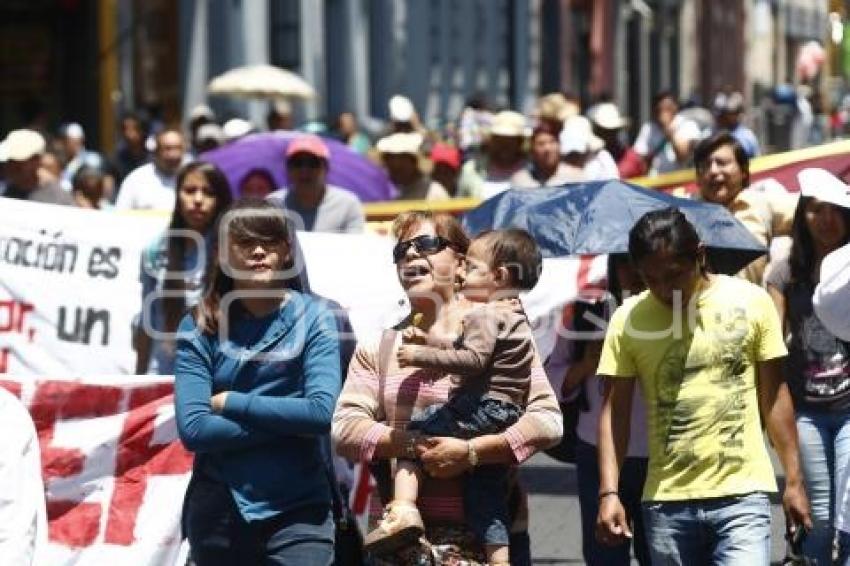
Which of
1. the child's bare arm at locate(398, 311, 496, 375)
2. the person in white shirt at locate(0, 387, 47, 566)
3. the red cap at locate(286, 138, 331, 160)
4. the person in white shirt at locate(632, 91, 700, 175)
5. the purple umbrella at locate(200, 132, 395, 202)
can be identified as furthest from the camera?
the person in white shirt at locate(632, 91, 700, 175)

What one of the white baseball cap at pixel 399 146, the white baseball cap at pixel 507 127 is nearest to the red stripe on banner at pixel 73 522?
the white baseball cap at pixel 399 146

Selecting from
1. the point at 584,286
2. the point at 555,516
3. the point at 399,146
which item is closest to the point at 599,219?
the point at 584,286

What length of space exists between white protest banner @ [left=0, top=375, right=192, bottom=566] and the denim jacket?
181 centimetres

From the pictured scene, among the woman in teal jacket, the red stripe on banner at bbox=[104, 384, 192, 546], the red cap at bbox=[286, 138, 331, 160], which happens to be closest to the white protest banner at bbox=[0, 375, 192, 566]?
the red stripe on banner at bbox=[104, 384, 192, 546]

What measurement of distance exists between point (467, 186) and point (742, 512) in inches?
399

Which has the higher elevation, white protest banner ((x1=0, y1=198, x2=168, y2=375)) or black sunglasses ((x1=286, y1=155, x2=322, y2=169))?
black sunglasses ((x1=286, y1=155, x2=322, y2=169))

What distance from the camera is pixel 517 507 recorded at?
758 cm

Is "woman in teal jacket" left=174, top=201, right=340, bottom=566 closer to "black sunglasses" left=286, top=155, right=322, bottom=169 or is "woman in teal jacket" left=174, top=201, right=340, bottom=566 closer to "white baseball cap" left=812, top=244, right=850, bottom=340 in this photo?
"white baseball cap" left=812, top=244, right=850, bottom=340

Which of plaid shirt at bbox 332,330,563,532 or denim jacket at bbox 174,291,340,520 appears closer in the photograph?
plaid shirt at bbox 332,330,563,532

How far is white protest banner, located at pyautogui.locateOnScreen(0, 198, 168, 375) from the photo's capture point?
11.8 m

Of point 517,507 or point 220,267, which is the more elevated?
point 220,267

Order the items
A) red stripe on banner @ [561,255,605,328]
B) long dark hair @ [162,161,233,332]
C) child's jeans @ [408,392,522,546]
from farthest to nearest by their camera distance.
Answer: long dark hair @ [162,161,233,332]
red stripe on banner @ [561,255,605,328]
child's jeans @ [408,392,522,546]

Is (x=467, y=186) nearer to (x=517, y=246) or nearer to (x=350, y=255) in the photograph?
(x=350, y=255)

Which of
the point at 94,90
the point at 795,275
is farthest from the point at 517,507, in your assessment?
the point at 94,90
